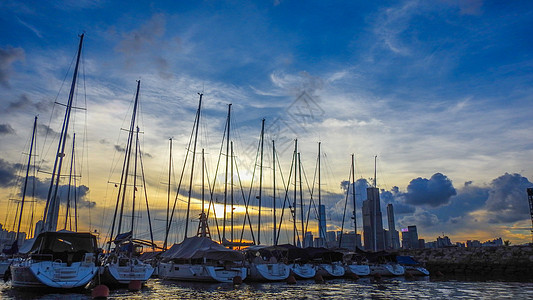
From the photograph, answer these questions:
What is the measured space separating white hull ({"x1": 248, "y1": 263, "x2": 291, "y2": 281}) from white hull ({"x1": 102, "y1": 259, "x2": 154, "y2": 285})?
1284 cm

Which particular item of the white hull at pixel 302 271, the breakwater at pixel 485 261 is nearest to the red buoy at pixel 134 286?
the white hull at pixel 302 271

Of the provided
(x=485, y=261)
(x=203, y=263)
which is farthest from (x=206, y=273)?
(x=485, y=261)

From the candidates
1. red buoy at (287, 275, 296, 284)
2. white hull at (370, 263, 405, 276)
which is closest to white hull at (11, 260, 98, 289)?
red buoy at (287, 275, 296, 284)

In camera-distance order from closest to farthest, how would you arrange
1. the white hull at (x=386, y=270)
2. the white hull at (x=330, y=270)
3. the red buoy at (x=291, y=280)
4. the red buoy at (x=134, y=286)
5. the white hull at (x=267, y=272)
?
the red buoy at (x=134, y=286) < the red buoy at (x=291, y=280) < the white hull at (x=267, y=272) < the white hull at (x=330, y=270) < the white hull at (x=386, y=270)

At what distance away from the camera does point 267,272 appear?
4100 cm

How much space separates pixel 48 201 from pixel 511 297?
40.0 m

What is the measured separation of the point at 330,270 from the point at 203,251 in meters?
18.9

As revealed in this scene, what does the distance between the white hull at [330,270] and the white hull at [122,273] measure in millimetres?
23339

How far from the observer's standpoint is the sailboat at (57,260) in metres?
26.7

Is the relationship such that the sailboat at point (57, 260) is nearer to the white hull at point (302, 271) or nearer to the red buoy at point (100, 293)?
the red buoy at point (100, 293)

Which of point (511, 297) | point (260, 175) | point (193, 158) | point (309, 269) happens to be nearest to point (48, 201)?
point (193, 158)

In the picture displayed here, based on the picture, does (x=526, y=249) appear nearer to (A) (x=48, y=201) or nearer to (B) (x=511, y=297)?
(B) (x=511, y=297)

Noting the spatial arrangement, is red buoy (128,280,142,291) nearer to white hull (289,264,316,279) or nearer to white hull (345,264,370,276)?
white hull (289,264,316,279)

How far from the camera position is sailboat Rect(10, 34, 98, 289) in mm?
26672
